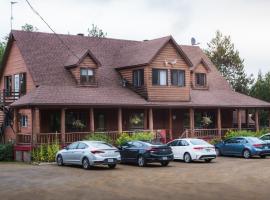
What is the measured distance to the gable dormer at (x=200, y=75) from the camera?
4686cm

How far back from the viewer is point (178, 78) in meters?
42.7

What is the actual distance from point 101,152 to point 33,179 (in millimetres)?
4952

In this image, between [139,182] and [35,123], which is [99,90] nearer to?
[35,123]

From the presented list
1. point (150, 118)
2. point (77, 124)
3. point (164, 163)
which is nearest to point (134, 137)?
point (150, 118)

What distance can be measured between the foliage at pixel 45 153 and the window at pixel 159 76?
11.7 meters

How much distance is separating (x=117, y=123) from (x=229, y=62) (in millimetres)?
31285

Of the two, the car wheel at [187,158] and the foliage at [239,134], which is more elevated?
the foliage at [239,134]

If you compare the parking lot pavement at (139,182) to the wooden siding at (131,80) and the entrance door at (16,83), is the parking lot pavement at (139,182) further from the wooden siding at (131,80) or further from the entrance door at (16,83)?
the wooden siding at (131,80)

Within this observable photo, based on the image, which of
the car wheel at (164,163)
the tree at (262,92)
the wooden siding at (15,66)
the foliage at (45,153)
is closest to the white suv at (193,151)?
the car wheel at (164,163)

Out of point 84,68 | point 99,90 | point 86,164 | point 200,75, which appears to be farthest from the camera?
point 200,75

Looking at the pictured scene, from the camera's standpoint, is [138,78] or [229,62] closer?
[138,78]

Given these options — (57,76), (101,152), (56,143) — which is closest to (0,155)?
(56,143)

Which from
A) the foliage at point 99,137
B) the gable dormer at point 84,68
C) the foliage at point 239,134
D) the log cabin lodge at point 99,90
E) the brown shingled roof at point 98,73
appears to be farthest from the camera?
the foliage at point 239,134

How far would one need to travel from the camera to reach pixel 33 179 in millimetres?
22297
